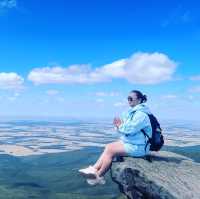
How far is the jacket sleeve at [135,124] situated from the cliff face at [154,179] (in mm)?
1867

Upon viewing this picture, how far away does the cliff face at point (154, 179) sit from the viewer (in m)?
16.7

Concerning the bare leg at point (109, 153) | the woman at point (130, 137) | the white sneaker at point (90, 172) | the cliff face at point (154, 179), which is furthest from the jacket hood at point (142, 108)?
the white sneaker at point (90, 172)

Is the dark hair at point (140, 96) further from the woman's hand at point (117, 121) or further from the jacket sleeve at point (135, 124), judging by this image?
the woman's hand at point (117, 121)

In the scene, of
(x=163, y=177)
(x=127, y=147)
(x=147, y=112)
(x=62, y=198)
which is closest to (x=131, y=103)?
(x=147, y=112)

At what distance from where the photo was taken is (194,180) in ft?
60.1

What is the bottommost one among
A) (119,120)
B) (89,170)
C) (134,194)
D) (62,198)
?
(62,198)

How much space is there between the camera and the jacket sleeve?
1689 cm

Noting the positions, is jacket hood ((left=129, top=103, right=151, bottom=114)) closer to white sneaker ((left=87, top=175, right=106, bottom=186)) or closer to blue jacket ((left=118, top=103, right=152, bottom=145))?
blue jacket ((left=118, top=103, right=152, bottom=145))

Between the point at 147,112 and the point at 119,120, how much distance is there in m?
1.49

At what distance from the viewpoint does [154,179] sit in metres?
17.1

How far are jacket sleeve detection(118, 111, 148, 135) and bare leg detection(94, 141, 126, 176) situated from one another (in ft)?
2.52

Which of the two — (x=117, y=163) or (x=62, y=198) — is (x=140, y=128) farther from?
(x=62, y=198)

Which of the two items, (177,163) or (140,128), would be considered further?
(177,163)

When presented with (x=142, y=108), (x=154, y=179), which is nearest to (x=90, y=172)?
(x=154, y=179)
